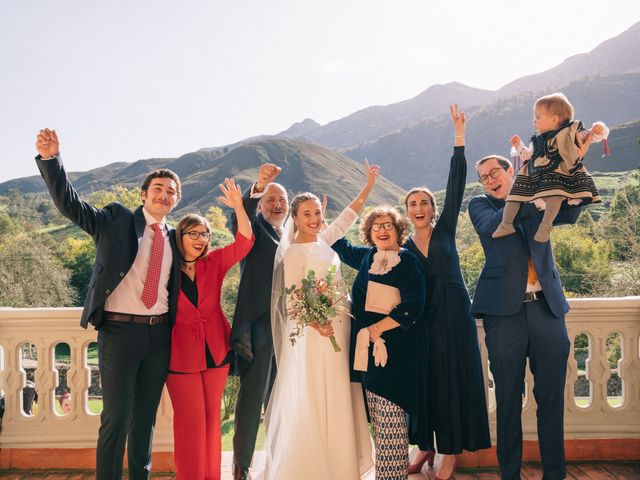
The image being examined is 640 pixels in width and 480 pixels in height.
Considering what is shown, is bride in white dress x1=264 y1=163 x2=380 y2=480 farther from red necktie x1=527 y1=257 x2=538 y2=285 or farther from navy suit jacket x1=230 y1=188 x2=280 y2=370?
red necktie x1=527 y1=257 x2=538 y2=285

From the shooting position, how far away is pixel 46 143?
294 centimetres

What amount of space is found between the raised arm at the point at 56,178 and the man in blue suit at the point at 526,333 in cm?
227

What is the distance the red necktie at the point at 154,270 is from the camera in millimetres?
3149

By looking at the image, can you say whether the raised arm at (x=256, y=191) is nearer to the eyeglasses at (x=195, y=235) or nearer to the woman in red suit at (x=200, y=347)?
the woman in red suit at (x=200, y=347)

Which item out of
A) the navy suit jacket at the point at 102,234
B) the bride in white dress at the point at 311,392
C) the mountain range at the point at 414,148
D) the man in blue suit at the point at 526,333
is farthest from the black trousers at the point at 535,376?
the mountain range at the point at 414,148

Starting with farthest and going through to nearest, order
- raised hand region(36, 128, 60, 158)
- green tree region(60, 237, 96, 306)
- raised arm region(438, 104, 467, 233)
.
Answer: green tree region(60, 237, 96, 306)
raised arm region(438, 104, 467, 233)
raised hand region(36, 128, 60, 158)

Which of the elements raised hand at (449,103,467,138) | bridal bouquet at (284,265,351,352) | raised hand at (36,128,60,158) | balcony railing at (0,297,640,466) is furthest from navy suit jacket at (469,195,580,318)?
raised hand at (36,128,60,158)

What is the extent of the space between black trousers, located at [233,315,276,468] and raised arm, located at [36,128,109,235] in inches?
45.2

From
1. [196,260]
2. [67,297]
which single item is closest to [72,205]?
[196,260]

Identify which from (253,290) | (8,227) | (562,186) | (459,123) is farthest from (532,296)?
(8,227)

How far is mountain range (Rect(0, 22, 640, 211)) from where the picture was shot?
9988 cm

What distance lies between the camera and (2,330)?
3.99 metres

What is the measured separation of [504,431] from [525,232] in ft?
3.75

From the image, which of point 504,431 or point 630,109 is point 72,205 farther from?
point 630,109
